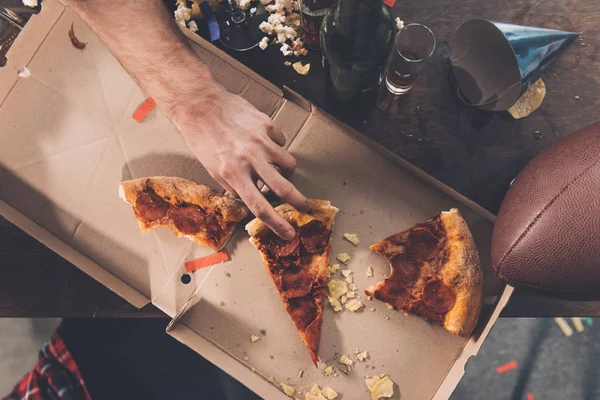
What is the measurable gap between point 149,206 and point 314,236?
44cm

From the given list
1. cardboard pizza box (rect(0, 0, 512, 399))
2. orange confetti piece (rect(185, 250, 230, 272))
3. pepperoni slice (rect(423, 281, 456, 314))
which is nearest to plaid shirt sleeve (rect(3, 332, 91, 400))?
cardboard pizza box (rect(0, 0, 512, 399))

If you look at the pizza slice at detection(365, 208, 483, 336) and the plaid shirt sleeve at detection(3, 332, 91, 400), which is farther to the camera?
the plaid shirt sleeve at detection(3, 332, 91, 400)

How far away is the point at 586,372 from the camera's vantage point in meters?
1.83

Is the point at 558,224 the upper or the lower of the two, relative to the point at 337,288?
upper

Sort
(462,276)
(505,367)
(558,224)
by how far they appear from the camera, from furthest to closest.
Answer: (505,367) < (462,276) < (558,224)

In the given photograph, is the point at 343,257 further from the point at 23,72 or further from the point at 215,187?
the point at 23,72

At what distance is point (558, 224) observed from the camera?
3.20 ft

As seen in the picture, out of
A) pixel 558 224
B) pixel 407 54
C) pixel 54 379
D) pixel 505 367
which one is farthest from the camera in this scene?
pixel 505 367

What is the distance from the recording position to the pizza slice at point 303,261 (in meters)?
1.22

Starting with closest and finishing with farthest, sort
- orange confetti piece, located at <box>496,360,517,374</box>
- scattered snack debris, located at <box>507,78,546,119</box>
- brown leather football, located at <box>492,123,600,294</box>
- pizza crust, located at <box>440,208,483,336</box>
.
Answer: brown leather football, located at <box>492,123,600,294</box> < pizza crust, located at <box>440,208,483,336</box> < scattered snack debris, located at <box>507,78,546,119</box> < orange confetti piece, located at <box>496,360,517,374</box>

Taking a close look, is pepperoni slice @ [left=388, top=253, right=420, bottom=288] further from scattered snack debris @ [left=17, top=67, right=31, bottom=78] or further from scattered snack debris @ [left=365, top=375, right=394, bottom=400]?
scattered snack debris @ [left=17, top=67, right=31, bottom=78]

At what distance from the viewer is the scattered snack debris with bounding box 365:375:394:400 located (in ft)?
3.94

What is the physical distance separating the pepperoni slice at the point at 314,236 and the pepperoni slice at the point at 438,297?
29 cm

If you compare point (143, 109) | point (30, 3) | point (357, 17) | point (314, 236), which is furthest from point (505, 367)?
point (30, 3)
